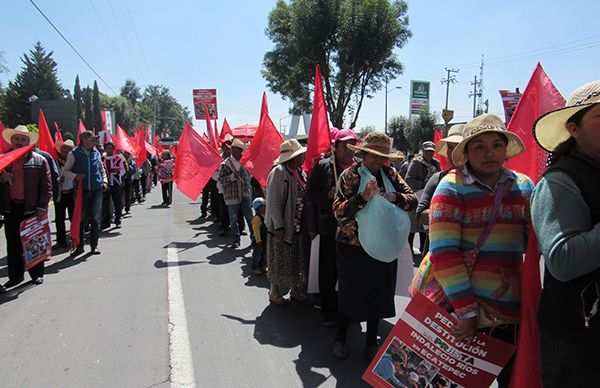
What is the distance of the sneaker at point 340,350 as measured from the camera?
3516 mm

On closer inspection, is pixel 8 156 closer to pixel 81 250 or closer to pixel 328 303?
pixel 81 250

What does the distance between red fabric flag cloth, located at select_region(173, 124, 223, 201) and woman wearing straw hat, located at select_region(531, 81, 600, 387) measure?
25.7 feet

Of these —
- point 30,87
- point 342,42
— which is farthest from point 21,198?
point 30,87

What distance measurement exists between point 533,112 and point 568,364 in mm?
2584

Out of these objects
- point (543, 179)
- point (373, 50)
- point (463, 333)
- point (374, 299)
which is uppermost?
point (373, 50)

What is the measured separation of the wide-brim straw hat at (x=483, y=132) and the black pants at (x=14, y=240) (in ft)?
18.3

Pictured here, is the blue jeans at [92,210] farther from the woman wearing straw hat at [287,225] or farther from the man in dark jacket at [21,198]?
the woman wearing straw hat at [287,225]

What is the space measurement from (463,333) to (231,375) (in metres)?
1.97

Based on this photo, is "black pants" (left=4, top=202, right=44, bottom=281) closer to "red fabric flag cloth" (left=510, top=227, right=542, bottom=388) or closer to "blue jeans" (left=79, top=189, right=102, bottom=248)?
"blue jeans" (left=79, top=189, right=102, bottom=248)

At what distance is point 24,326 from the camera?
420 centimetres

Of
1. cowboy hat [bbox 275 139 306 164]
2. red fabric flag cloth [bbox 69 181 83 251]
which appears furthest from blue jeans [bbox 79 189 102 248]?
cowboy hat [bbox 275 139 306 164]

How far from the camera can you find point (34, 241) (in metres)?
5.47

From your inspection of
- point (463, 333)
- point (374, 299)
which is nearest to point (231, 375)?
point (374, 299)

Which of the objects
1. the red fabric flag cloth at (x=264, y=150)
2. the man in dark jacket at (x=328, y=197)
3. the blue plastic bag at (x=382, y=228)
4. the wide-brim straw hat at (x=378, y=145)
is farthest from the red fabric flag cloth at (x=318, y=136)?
the red fabric flag cloth at (x=264, y=150)
